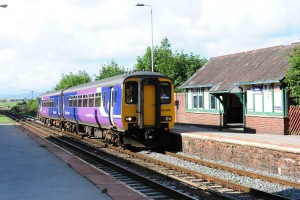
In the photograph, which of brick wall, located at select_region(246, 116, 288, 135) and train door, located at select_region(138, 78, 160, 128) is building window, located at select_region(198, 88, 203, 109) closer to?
brick wall, located at select_region(246, 116, 288, 135)

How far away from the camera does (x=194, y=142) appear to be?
1650cm

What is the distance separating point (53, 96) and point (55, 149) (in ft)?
54.6

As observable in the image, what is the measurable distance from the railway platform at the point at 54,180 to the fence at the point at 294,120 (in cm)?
993

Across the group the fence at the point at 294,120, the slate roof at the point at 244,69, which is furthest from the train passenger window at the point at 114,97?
the fence at the point at 294,120

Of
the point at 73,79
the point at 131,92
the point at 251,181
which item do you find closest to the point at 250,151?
the point at 251,181

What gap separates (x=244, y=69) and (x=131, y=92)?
34.4ft

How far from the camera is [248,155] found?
43.3ft

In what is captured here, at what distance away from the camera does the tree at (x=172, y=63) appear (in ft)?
132

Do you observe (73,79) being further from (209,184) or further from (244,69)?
(209,184)

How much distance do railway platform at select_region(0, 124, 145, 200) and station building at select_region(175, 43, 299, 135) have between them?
10077mm

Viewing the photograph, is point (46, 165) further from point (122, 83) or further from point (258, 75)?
point (258, 75)

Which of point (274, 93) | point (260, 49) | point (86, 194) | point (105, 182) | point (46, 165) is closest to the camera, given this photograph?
point (86, 194)

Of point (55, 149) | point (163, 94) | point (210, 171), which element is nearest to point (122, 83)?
point (163, 94)

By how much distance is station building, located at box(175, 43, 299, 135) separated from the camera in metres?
20.1
